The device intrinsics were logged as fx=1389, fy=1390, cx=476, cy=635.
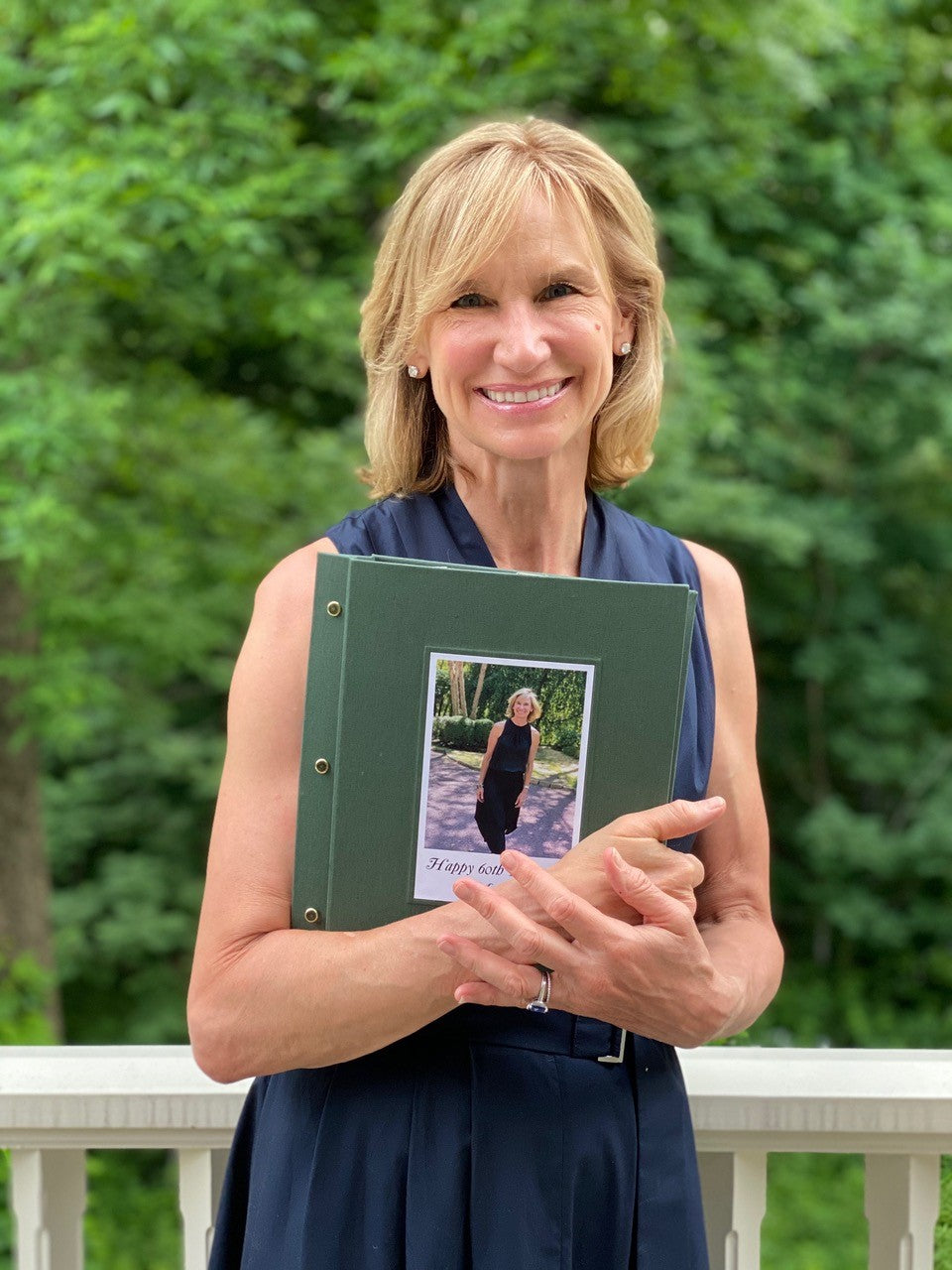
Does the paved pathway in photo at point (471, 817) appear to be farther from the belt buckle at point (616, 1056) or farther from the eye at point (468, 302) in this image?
the eye at point (468, 302)

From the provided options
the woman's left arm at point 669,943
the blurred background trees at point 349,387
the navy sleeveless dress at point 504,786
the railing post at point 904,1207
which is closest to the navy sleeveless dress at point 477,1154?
the woman's left arm at point 669,943

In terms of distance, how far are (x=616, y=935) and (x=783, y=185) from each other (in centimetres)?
659

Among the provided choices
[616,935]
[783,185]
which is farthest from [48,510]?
[783,185]

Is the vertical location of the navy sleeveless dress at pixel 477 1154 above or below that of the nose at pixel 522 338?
below

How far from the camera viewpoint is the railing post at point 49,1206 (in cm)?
160

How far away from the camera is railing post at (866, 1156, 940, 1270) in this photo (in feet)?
5.25

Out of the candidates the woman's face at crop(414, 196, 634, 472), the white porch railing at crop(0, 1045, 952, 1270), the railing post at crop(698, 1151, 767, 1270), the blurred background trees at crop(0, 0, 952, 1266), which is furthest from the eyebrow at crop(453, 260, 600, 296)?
the blurred background trees at crop(0, 0, 952, 1266)

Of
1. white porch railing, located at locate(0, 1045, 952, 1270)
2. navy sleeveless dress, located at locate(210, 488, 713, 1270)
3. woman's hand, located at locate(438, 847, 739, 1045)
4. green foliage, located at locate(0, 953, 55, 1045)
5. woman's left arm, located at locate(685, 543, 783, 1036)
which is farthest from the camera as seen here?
green foliage, located at locate(0, 953, 55, 1045)

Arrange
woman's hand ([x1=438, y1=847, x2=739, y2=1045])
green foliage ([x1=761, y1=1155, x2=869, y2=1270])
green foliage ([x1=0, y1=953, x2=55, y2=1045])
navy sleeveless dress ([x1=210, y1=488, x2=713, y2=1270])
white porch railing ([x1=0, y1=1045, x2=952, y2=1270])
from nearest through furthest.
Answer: woman's hand ([x1=438, y1=847, x2=739, y2=1045]), navy sleeveless dress ([x1=210, y1=488, x2=713, y2=1270]), white porch railing ([x1=0, y1=1045, x2=952, y2=1270]), green foliage ([x1=0, y1=953, x2=55, y2=1045]), green foliage ([x1=761, y1=1155, x2=869, y2=1270])

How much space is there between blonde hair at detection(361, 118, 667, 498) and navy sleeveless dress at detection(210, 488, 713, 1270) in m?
0.13

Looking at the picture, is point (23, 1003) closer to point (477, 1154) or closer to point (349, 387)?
point (349, 387)

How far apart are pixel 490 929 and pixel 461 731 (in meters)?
0.16

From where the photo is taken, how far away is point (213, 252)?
5000 millimetres

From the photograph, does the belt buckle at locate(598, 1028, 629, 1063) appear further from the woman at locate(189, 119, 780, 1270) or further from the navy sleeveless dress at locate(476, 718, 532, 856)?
the navy sleeveless dress at locate(476, 718, 532, 856)
